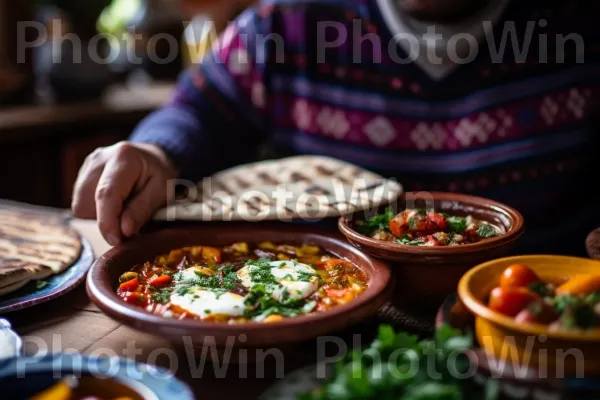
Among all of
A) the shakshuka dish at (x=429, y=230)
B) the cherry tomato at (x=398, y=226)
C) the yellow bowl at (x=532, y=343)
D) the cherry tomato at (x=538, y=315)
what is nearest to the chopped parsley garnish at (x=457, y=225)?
the shakshuka dish at (x=429, y=230)

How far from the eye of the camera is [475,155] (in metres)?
2.39

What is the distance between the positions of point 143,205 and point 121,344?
49 centimetres

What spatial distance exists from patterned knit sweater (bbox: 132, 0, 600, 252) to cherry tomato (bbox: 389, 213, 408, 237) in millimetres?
892

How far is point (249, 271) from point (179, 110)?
1.22m

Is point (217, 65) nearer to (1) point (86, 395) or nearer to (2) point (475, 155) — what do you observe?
(2) point (475, 155)

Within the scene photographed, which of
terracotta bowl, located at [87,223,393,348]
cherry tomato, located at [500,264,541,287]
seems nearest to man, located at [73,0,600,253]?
terracotta bowl, located at [87,223,393,348]

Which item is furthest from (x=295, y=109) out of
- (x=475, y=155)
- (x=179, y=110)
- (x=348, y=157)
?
(x=475, y=155)

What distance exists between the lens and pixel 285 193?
1772 mm

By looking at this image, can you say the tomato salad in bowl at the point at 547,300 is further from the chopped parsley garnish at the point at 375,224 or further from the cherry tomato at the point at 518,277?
the chopped parsley garnish at the point at 375,224

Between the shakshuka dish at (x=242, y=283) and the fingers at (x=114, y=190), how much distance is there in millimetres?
159

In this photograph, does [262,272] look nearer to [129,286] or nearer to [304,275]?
[304,275]

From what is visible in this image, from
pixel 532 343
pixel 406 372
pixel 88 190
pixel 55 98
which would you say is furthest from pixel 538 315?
pixel 55 98

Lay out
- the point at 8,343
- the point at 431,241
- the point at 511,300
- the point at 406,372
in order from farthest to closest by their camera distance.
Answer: the point at 431,241 < the point at 8,343 < the point at 511,300 < the point at 406,372

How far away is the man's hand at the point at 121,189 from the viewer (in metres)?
1.62
